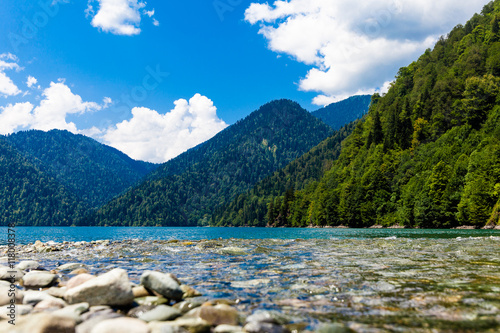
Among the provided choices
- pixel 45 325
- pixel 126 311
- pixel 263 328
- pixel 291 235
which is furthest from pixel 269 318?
pixel 291 235

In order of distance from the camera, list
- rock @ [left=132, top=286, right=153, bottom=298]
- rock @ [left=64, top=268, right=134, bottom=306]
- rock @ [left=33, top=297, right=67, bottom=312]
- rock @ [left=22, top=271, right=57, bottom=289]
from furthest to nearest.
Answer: rock @ [left=22, top=271, right=57, bottom=289], rock @ [left=132, top=286, right=153, bottom=298], rock @ [left=64, top=268, right=134, bottom=306], rock @ [left=33, top=297, right=67, bottom=312]

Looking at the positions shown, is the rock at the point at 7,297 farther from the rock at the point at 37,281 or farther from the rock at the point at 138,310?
the rock at the point at 138,310

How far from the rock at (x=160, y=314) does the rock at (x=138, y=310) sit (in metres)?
0.29

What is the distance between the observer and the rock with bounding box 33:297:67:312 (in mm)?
7871

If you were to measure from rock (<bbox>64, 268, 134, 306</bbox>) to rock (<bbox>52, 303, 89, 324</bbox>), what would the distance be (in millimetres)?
351

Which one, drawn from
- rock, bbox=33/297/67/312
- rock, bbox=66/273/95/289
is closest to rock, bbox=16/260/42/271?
rock, bbox=66/273/95/289

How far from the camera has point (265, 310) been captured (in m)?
7.89

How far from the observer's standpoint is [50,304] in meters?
8.10

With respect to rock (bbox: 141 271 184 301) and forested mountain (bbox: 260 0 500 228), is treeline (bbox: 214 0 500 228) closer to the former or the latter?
forested mountain (bbox: 260 0 500 228)

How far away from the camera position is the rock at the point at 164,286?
29.2 ft

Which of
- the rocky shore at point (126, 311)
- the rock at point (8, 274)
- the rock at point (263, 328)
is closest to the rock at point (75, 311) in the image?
the rocky shore at point (126, 311)

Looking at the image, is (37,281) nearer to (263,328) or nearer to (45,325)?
(45,325)

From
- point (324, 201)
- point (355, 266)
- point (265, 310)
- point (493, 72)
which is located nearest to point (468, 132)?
point (493, 72)

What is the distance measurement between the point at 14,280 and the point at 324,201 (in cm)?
13806
